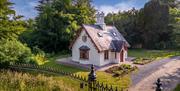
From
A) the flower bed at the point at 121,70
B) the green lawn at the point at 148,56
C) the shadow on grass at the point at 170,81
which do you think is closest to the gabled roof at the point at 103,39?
the green lawn at the point at 148,56

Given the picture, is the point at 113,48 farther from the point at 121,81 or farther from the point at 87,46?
the point at 121,81

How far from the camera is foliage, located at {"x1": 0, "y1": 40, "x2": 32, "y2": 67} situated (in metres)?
24.5

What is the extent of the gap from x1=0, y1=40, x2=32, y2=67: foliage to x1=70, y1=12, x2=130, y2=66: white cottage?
29.6 ft

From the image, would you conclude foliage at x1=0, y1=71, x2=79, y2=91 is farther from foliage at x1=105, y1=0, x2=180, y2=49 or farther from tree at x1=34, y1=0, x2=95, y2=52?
foliage at x1=105, y1=0, x2=180, y2=49

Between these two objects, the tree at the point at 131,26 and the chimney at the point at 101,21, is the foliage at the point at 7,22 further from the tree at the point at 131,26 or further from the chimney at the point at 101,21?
the tree at the point at 131,26

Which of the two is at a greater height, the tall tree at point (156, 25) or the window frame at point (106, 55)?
the tall tree at point (156, 25)

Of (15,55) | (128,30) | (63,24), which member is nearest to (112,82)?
(15,55)

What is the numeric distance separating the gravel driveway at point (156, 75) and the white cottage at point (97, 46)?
445 centimetres

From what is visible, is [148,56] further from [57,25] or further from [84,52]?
[57,25]

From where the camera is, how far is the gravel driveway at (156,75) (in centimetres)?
2358

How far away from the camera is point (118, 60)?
3559 cm

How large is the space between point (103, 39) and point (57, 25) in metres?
13.2

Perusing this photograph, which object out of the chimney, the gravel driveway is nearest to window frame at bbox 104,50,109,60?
the chimney

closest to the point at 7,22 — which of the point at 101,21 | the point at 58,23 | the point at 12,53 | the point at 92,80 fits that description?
the point at 12,53
